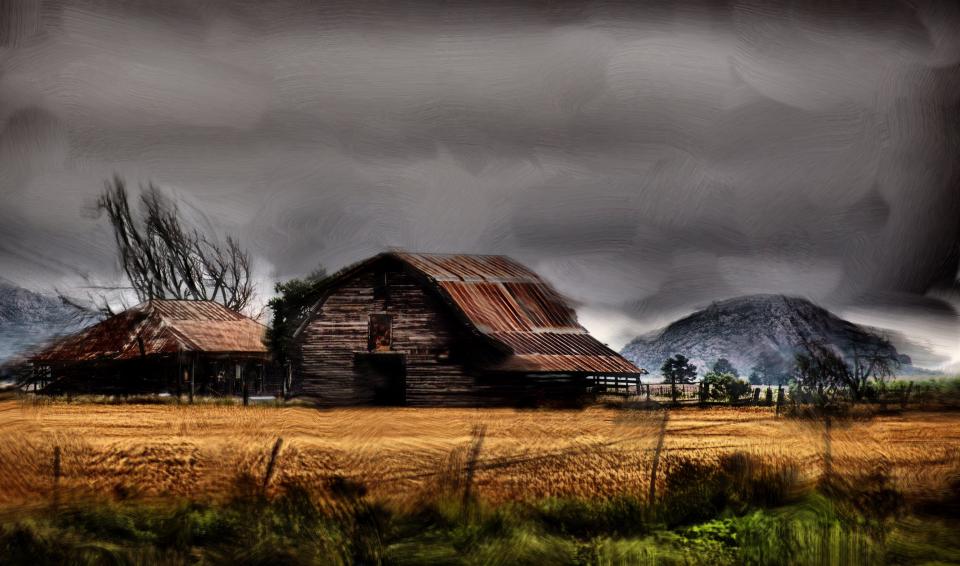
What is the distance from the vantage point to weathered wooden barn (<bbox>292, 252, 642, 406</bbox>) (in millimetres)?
16828

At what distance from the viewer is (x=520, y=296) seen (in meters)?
16.8

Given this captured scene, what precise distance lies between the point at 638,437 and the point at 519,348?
26.5ft

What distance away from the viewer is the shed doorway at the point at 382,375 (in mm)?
17969

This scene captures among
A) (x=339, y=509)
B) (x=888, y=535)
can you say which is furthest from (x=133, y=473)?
(x=888, y=535)

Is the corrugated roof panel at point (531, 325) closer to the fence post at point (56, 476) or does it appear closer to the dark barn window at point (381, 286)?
the dark barn window at point (381, 286)

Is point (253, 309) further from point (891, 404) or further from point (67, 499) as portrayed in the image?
point (67, 499)

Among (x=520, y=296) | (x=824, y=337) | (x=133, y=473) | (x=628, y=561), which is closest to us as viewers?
(x=628, y=561)

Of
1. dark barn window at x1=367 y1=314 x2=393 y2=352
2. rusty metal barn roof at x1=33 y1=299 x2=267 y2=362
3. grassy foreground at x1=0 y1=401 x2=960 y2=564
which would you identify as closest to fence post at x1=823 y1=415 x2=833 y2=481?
grassy foreground at x1=0 y1=401 x2=960 y2=564

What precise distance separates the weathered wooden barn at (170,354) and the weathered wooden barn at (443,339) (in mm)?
1452

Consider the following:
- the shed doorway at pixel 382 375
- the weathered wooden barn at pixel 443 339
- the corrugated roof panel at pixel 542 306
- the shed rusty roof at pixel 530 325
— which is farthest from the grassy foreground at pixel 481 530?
the shed doorway at pixel 382 375

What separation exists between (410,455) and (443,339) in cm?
1026

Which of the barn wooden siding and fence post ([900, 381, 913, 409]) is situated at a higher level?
the barn wooden siding

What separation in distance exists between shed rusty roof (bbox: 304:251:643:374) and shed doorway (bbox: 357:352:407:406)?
137 centimetres

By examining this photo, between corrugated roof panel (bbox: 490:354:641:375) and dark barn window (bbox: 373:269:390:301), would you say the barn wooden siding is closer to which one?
dark barn window (bbox: 373:269:390:301)
